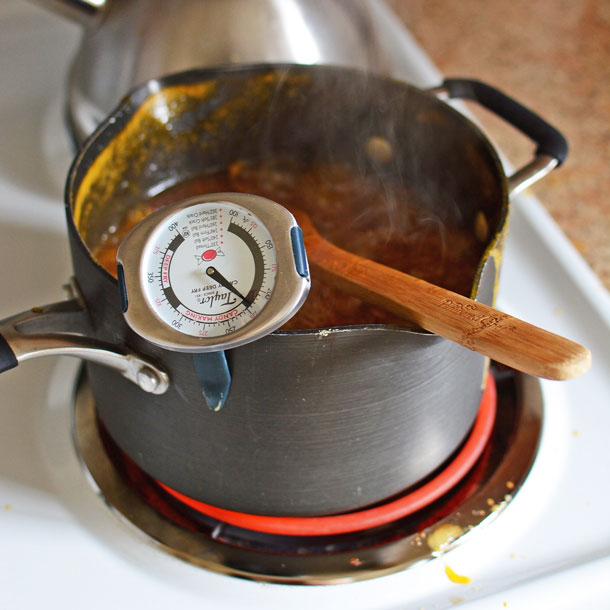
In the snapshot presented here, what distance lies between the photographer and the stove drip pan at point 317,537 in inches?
21.9

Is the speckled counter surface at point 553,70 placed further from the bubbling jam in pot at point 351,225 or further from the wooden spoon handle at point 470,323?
the wooden spoon handle at point 470,323

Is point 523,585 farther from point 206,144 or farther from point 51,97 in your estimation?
point 51,97

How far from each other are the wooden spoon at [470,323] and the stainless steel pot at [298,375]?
2cm

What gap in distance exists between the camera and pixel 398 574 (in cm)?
55

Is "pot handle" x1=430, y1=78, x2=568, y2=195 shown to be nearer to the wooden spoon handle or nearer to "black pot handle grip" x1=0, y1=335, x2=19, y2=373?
the wooden spoon handle

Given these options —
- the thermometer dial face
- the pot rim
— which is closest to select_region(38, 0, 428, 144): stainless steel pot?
the pot rim

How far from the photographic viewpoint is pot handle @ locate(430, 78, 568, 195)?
2.08ft

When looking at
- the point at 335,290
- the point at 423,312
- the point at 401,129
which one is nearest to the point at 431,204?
the point at 401,129

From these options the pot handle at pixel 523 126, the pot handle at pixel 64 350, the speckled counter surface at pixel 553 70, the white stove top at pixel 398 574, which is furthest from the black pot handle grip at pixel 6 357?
the speckled counter surface at pixel 553 70

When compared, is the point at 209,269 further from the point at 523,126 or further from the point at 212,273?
the point at 523,126

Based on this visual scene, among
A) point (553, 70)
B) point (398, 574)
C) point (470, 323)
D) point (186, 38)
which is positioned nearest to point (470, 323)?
point (470, 323)

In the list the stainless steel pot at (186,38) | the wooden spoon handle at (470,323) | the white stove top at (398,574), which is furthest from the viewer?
the stainless steel pot at (186,38)

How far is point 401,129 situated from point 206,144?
213 millimetres

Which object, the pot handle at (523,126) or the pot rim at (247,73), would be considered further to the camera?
the pot handle at (523,126)
